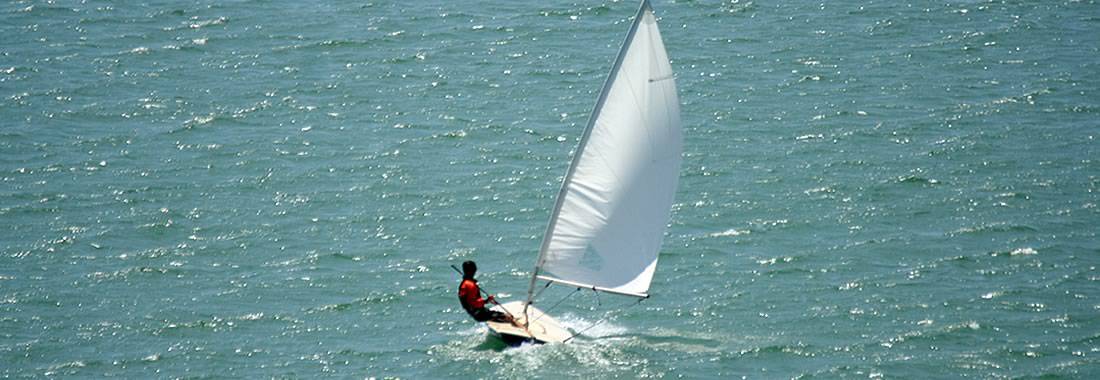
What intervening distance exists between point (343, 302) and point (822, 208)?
549 inches

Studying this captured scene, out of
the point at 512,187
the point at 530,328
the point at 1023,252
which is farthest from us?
the point at 512,187

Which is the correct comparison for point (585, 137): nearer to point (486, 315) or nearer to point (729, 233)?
point (486, 315)

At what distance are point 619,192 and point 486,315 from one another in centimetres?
414

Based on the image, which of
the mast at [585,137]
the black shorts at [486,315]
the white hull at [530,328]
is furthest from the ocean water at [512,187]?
the mast at [585,137]

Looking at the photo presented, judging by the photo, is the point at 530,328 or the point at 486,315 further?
the point at 530,328

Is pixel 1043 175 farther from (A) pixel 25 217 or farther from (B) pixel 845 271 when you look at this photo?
(A) pixel 25 217

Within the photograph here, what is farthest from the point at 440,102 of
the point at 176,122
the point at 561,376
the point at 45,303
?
the point at 561,376

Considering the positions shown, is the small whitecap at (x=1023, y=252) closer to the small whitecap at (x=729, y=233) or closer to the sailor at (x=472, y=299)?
the small whitecap at (x=729, y=233)

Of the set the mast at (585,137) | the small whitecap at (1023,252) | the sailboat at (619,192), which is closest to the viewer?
the mast at (585,137)

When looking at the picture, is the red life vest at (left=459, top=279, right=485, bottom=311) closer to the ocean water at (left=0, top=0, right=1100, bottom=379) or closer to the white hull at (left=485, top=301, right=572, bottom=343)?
the white hull at (left=485, top=301, right=572, bottom=343)

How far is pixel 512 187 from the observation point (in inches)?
1861

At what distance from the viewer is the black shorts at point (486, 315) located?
36.0 m

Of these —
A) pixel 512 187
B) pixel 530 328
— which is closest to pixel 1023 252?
pixel 530 328

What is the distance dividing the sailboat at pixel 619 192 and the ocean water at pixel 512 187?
67.3 inches
